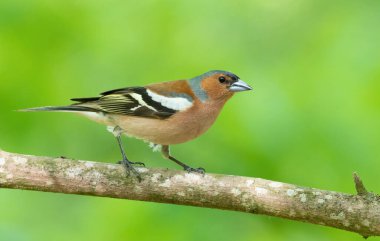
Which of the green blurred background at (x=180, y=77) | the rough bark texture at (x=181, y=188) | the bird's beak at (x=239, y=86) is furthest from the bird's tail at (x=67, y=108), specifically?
the bird's beak at (x=239, y=86)

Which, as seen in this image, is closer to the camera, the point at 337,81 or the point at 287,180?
the point at 287,180

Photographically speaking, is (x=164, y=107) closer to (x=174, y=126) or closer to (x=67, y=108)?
(x=174, y=126)

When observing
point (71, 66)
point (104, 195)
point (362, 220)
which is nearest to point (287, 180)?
point (362, 220)

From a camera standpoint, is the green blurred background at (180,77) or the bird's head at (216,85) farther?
the bird's head at (216,85)

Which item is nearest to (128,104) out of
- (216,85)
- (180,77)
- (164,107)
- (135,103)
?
(135,103)

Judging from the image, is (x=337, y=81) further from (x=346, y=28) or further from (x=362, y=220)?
(x=362, y=220)

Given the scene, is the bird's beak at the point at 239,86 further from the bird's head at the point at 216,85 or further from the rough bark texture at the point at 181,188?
the rough bark texture at the point at 181,188
